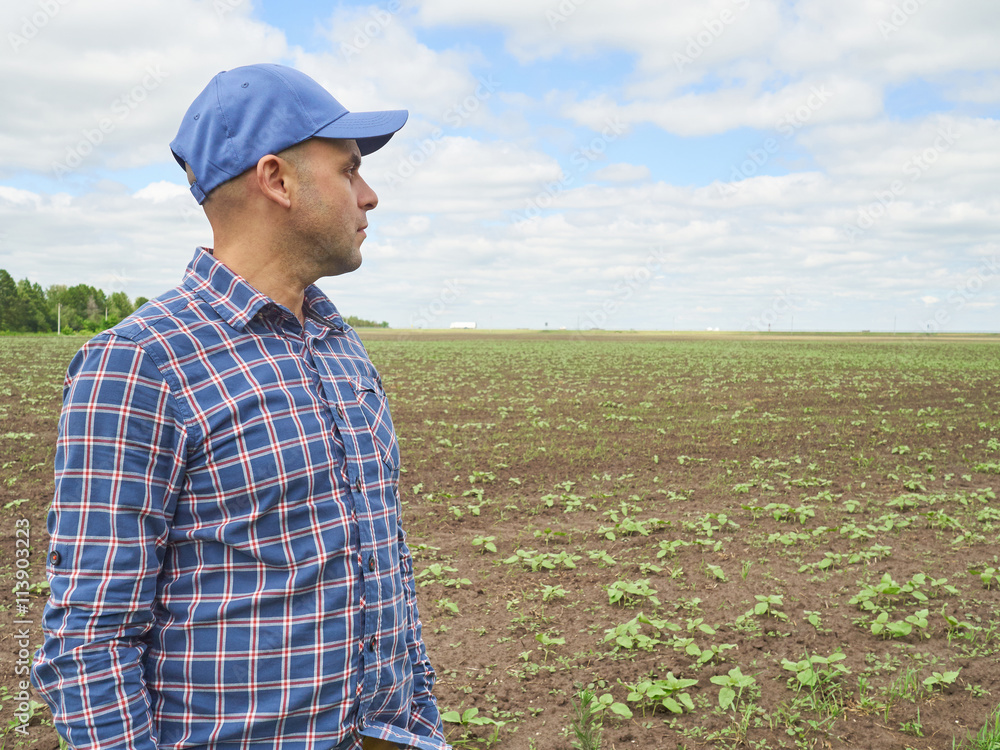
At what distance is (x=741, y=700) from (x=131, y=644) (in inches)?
152

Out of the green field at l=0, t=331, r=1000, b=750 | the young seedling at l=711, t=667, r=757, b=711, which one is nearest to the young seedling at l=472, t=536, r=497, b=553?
the green field at l=0, t=331, r=1000, b=750

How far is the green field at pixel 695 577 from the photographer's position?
4215 mm

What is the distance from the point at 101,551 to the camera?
136cm

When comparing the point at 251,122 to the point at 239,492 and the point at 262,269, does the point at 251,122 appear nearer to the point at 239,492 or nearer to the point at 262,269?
the point at 262,269

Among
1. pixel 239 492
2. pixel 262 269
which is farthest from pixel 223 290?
pixel 239 492

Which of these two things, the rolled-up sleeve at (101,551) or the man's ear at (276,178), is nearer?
the rolled-up sleeve at (101,551)

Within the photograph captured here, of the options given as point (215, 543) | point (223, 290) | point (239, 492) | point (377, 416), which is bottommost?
point (215, 543)

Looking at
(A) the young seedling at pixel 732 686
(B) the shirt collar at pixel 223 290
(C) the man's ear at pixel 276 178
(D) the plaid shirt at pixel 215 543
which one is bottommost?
(A) the young seedling at pixel 732 686

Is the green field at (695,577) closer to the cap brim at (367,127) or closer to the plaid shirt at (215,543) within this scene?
the plaid shirt at (215,543)

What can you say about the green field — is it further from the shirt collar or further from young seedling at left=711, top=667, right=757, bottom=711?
the shirt collar

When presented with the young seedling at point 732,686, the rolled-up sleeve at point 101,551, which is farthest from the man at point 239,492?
the young seedling at point 732,686

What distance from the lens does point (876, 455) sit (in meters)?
12.0

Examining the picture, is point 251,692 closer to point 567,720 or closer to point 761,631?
point 567,720

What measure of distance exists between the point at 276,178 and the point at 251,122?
126 mm
